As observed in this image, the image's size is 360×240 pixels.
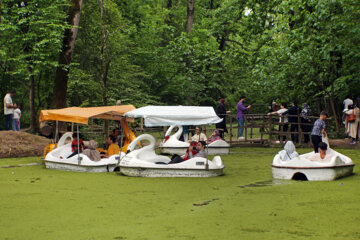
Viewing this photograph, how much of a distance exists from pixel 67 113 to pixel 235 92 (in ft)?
79.3

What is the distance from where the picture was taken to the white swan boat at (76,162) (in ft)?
58.8

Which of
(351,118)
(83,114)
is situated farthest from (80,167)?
(351,118)

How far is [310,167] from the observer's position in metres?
14.8

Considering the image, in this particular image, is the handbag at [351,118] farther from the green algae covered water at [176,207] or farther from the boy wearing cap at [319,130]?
the green algae covered water at [176,207]

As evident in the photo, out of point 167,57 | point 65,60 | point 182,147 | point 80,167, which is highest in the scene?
point 167,57

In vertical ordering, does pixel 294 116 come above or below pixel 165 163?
above

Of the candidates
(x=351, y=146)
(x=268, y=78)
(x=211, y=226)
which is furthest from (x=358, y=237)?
(x=268, y=78)

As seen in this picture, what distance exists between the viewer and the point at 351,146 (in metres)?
24.6

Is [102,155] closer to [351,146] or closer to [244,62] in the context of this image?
[351,146]

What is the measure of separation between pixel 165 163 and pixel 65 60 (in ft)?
38.7

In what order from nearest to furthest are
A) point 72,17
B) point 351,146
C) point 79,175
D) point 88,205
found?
point 88,205 < point 79,175 < point 351,146 < point 72,17

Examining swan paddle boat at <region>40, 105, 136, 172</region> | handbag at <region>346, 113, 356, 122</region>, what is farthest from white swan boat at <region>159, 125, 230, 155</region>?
handbag at <region>346, 113, 356, 122</region>

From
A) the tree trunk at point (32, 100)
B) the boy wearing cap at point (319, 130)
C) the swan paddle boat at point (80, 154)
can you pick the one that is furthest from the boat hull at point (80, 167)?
the tree trunk at point (32, 100)

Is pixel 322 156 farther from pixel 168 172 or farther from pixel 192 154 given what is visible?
pixel 168 172
